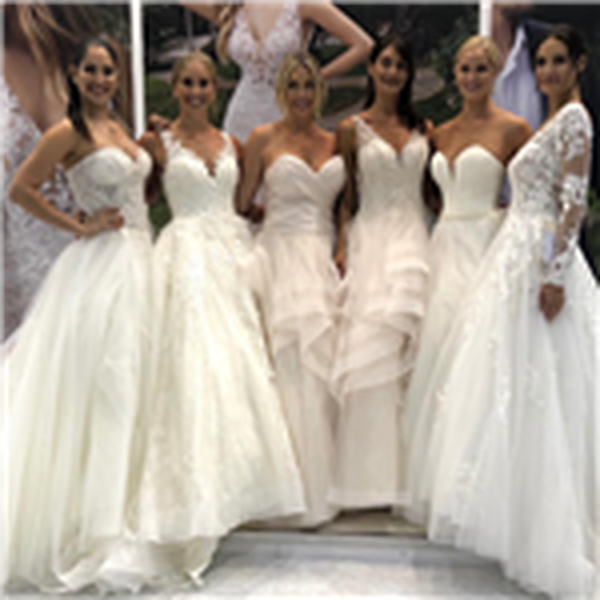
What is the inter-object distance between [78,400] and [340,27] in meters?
2.37

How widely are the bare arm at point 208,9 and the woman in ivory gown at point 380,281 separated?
3.56ft

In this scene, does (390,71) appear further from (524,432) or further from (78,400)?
(78,400)

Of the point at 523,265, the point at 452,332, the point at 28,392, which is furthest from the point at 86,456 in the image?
the point at 523,265

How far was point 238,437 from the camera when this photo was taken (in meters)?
2.53

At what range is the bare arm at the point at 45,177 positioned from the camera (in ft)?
8.48

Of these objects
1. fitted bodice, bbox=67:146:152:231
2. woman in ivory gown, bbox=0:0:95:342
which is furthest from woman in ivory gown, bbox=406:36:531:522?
woman in ivory gown, bbox=0:0:95:342

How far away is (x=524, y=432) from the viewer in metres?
2.37

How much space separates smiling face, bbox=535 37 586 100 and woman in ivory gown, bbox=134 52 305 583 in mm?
1342

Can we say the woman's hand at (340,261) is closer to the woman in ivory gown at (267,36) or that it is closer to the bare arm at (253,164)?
the bare arm at (253,164)

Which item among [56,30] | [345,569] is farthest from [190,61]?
[345,569]

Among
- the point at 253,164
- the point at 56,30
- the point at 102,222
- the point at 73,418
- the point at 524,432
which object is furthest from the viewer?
the point at 56,30

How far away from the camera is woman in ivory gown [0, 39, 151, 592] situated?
2402 millimetres

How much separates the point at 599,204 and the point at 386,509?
2100 mm

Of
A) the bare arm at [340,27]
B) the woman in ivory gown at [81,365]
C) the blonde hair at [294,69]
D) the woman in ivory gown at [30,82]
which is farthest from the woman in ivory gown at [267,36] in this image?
the woman in ivory gown at [81,365]
